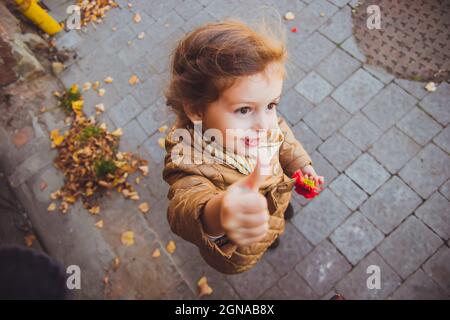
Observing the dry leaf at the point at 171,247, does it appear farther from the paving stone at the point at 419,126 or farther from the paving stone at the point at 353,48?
the paving stone at the point at 353,48

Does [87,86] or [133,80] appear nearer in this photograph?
[133,80]

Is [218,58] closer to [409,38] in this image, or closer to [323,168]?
[323,168]

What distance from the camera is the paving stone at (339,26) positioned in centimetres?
362

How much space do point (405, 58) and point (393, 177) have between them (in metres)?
1.29

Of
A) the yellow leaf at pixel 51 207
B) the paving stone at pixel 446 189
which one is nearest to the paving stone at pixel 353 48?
the paving stone at pixel 446 189

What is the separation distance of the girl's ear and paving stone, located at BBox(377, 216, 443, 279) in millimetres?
2017

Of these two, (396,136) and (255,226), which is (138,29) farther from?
(255,226)

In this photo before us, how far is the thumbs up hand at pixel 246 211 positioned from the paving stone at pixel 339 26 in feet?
10.4

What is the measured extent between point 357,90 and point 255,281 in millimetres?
2102

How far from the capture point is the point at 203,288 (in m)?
2.90

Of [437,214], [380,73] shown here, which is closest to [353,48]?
[380,73]

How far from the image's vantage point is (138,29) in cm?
436

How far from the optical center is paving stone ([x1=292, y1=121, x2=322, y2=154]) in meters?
3.21
